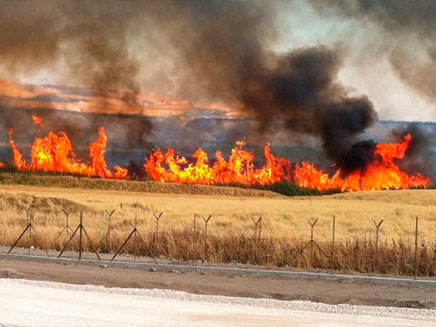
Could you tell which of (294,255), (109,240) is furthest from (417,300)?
(109,240)

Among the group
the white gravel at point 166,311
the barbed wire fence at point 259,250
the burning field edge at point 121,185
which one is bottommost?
the white gravel at point 166,311

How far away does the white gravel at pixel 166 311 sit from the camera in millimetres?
17438

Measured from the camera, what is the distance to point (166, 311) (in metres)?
18.8

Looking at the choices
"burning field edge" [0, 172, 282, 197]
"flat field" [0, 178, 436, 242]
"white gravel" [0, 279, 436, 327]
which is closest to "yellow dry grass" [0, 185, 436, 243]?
"flat field" [0, 178, 436, 242]

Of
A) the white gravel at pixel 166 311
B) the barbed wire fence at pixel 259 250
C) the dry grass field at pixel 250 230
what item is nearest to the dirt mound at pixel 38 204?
the dry grass field at pixel 250 230

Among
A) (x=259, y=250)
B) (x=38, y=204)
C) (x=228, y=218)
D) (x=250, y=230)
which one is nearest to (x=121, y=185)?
(x=38, y=204)

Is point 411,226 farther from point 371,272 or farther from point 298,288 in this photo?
point 298,288

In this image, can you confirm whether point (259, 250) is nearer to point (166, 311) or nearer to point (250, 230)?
point (166, 311)

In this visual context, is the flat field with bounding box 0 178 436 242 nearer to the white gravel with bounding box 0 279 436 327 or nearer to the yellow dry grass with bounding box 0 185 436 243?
the yellow dry grass with bounding box 0 185 436 243

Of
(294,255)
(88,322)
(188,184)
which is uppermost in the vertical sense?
(188,184)

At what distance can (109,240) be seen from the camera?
32250 mm

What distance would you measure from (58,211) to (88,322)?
1524 inches

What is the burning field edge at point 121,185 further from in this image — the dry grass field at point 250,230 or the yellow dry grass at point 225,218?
the yellow dry grass at point 225,218

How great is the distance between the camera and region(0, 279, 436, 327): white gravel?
17438 millimetres
